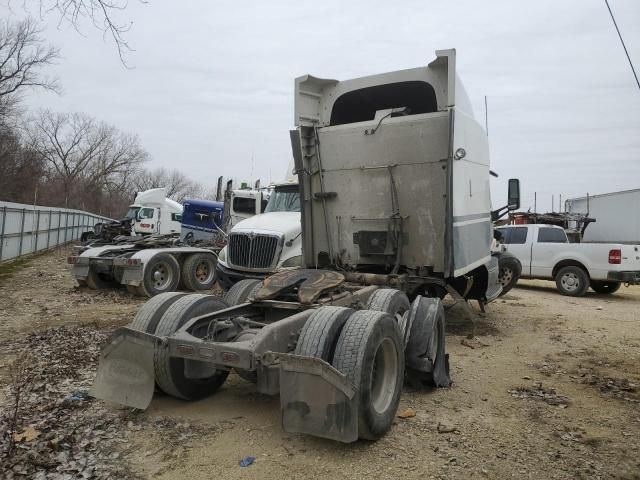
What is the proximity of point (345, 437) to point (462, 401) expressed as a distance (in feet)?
6.35

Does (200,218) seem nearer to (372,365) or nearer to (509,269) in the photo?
(509,269)

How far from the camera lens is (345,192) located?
686cm

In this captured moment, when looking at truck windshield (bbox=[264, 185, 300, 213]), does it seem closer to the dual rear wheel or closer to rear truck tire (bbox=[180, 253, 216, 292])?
rear truck tire (bbox=[180, 253, 216, 292])

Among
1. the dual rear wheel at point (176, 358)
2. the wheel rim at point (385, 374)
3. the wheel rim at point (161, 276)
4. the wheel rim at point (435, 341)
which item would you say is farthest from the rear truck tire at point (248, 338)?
the wheel rim at point (161, 276)

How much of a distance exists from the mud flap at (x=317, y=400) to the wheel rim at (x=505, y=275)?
787 centimetres

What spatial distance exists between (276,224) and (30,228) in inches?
662

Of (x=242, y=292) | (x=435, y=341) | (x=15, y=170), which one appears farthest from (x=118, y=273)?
(x=15, y=170)

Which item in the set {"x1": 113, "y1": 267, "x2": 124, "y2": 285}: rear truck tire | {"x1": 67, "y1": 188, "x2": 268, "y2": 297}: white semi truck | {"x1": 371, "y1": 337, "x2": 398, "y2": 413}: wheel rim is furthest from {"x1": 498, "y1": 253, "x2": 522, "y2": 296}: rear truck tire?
{"x1": 113, "y1": 267, "x2": 124, "y2": 285}: rear truck tire

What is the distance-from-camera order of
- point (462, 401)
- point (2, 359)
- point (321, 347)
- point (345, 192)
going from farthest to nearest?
Answer: point (345, 192), point (2, 359), point (462, 401), point (321, 347)

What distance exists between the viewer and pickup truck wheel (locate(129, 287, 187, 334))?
4.33m

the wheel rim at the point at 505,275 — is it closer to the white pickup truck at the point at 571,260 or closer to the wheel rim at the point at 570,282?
the white pickup truck at the point at 571,260

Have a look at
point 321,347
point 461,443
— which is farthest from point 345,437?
point 461,443

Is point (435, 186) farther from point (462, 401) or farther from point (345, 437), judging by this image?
point (345, 437)

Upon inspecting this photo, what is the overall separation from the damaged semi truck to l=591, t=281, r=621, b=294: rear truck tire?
649cm
